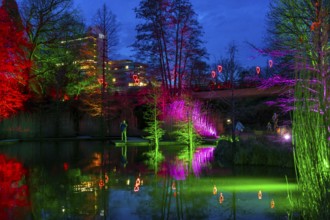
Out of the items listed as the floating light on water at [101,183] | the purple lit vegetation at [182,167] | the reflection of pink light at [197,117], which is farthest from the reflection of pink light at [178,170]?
the reflection of pink light at [197,117]

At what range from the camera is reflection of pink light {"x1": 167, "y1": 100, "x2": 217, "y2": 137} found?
26312 mm

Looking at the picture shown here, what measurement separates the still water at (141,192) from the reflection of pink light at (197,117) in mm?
13057

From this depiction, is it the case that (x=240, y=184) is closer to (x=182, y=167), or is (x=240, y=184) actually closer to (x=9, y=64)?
(x=182, y=167)

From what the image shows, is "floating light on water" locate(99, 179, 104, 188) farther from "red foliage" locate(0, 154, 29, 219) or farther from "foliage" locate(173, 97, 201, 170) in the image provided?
"foliage" locate(173, 97, 201, 170)

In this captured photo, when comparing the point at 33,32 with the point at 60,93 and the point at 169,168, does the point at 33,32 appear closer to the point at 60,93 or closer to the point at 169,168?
the point at 60,93

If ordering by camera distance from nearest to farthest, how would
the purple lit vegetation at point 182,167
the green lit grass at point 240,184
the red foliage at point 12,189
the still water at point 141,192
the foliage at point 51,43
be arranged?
the still water at point 141,192 → the red foliage at point 12,189 → the green lit grass at point 240,184 → the purple lit vegetation at point 182,167 → the foliage at point 51,43

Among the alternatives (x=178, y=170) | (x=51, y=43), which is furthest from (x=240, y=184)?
(x=51, y=43)

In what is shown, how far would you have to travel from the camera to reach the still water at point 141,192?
6832mm

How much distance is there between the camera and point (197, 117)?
26438 mm

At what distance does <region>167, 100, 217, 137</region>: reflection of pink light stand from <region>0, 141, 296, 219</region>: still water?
13057mm

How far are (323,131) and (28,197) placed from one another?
5.97 m

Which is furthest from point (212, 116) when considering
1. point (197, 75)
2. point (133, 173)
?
point (133, 173)

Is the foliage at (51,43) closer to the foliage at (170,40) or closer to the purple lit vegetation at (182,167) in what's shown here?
the foliage at (170,40)

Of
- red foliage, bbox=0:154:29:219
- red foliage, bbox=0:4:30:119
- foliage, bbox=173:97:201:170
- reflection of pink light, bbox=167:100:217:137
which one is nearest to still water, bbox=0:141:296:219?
red foliage, bbox=0:154:29:219
